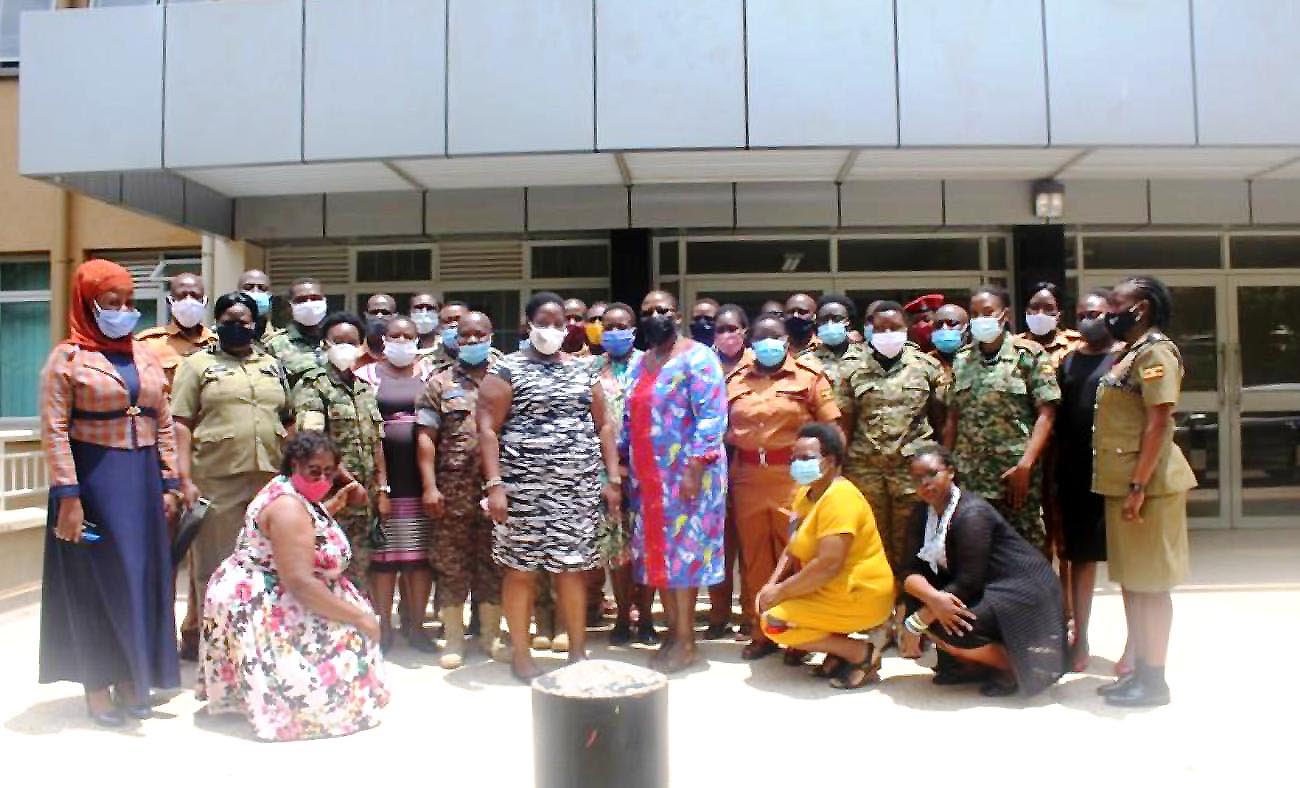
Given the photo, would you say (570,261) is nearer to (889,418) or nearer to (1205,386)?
(889,418)

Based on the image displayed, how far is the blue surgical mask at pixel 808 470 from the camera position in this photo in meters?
4.66

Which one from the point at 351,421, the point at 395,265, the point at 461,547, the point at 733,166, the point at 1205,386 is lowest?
the point at 461,547

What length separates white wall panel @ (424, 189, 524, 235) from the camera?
28.5 feet

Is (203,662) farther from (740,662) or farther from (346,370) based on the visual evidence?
(740,662)

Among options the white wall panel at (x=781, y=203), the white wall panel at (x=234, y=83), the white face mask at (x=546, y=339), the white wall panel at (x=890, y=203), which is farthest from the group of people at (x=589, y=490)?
the white wall panel at (x=890, y=203)

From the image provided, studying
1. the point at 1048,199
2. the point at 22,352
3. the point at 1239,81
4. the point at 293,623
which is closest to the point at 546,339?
the point at 293,623

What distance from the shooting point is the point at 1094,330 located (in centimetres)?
509

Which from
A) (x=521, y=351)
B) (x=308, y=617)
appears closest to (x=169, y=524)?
(x=308, y=617)

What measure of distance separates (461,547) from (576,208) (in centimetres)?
408

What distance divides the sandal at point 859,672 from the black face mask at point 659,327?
5.84 feet

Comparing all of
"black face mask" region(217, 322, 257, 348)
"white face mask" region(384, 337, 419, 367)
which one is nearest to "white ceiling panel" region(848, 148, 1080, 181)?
"white face mask" region(384, 337, 419, 367)

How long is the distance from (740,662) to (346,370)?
8.32ft

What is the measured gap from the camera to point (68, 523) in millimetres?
4105

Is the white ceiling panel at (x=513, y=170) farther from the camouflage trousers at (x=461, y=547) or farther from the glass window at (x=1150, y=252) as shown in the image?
the glass window at (x=1150, y=252)
